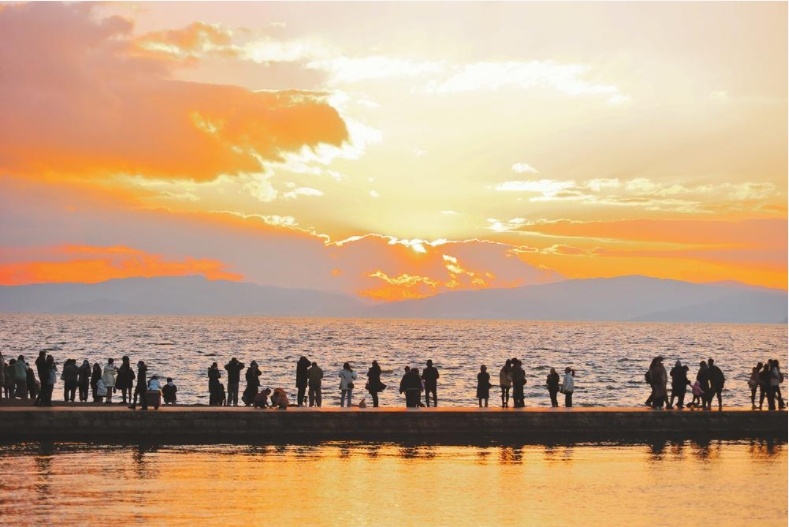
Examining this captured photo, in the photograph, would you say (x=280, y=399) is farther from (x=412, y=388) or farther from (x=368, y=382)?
(x=412, y=388)

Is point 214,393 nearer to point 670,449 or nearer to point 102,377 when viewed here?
point 102,377

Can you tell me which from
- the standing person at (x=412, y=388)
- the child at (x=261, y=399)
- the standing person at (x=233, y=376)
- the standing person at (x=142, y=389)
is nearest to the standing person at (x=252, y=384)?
the standing person at (x=233, y=376)

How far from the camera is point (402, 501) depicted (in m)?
22.0

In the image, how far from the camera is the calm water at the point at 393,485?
2033 cm

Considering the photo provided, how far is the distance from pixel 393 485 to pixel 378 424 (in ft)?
31.3

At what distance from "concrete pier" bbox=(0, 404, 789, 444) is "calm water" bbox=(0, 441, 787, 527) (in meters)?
1.96

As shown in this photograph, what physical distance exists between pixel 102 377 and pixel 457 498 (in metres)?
20.5

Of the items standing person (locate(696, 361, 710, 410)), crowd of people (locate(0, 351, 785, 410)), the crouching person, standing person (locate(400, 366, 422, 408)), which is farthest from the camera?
standing person (locate(696, 361, 710, 410))

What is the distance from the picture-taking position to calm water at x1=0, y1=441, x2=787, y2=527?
800 inches

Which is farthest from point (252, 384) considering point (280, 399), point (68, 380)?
point (68, 380)

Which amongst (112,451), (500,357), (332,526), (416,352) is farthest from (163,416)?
(416,352)

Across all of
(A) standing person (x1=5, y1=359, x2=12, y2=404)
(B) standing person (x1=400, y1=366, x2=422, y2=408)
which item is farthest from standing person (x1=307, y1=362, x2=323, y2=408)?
(A) standing person (x1=5, y1=359, x2=12, y2=404)

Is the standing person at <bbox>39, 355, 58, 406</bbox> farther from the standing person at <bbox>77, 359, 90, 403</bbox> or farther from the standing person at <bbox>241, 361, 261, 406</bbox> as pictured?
the standing person at <bbox>241, 361, 261, 406</bbox>

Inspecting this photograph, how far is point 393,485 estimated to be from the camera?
78.3ft
